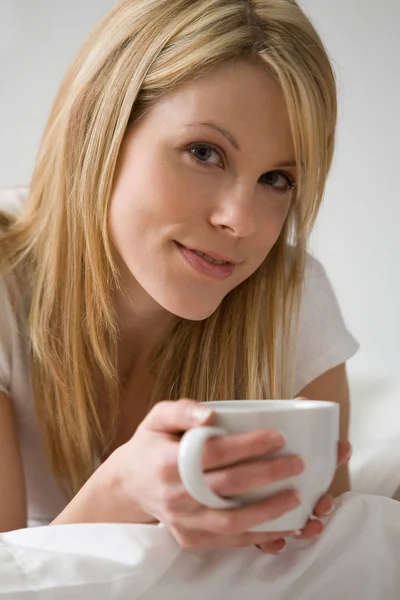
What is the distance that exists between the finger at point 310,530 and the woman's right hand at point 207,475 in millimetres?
27

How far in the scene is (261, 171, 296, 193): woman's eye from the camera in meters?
1.19

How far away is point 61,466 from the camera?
4.54ft

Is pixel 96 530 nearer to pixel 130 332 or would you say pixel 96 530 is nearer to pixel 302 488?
pixel 302 488

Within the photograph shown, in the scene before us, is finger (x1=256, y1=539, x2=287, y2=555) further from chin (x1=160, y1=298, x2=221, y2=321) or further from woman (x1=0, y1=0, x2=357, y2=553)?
chin (x1=160, y1=298, x2=221, y2=321)

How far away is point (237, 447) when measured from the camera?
29.0 inches

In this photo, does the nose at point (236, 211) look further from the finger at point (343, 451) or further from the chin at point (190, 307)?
the finger at point (343, 451)

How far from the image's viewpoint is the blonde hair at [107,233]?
3.77 feet

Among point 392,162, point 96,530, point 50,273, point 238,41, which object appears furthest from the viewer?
point 392,162

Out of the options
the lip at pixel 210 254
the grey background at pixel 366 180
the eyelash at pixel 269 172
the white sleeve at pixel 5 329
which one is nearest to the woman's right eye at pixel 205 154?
the eyelash at pixel 269 172

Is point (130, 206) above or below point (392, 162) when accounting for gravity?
below

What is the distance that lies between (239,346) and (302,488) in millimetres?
609

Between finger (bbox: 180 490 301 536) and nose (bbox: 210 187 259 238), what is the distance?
425 millimetres

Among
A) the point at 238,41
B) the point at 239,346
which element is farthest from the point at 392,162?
the point at 238,41

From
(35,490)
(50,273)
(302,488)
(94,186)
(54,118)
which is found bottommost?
(35,490)
